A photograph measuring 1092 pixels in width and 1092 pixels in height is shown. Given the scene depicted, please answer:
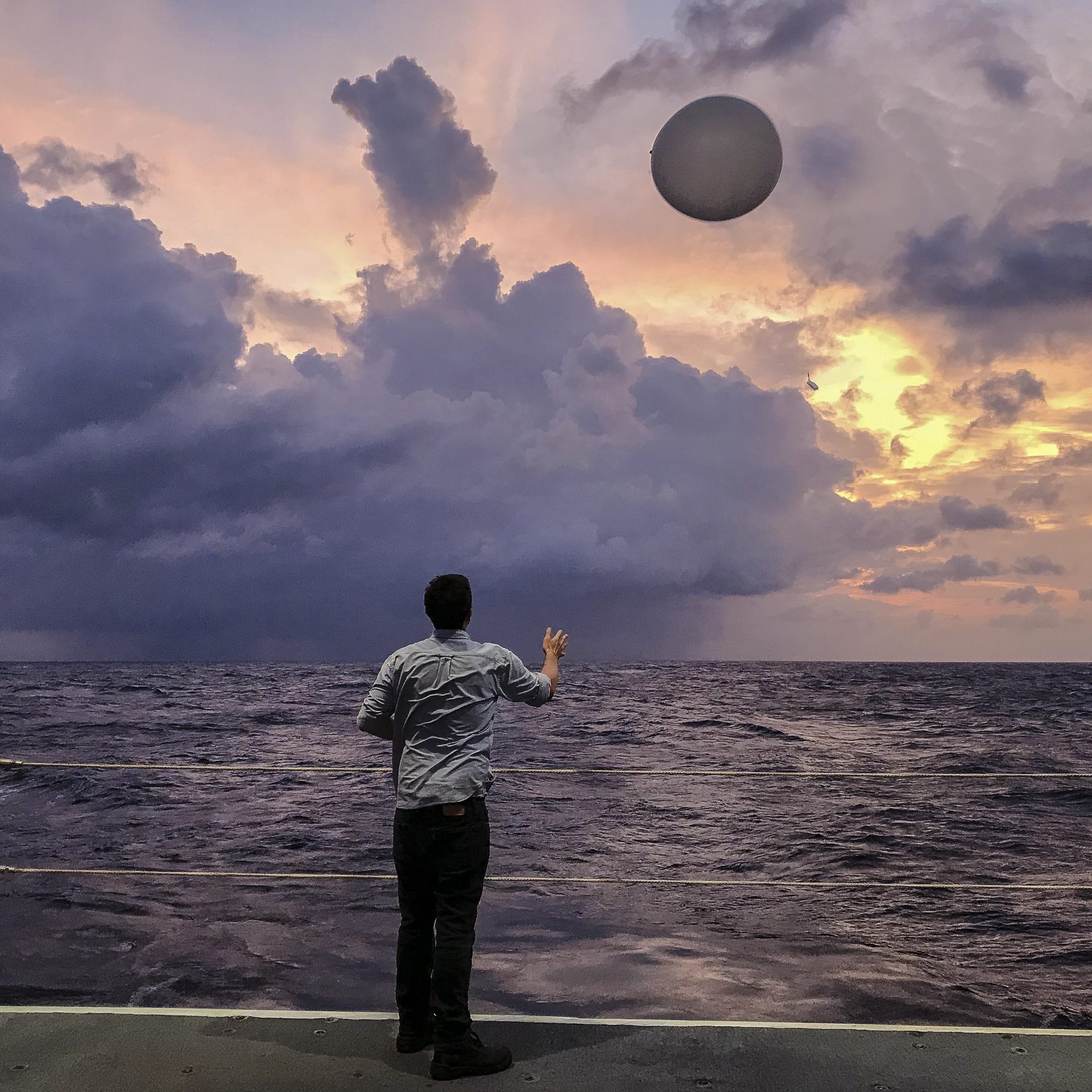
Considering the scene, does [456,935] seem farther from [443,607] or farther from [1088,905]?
[1088,905]

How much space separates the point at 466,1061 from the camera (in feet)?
10.3

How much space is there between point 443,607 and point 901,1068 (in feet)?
6.77

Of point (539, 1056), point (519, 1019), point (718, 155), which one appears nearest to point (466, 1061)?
point (539, 1056)

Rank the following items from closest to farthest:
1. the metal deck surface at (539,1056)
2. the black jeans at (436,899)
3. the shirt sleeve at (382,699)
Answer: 1. the metal deck surface at (539,1056)
2. the black jeans at (436,899)
3. the shirt sleeve at (382,699)

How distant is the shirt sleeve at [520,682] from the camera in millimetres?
3545

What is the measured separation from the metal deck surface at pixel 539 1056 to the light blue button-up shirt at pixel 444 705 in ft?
2.67

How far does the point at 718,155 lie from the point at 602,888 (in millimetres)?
6562

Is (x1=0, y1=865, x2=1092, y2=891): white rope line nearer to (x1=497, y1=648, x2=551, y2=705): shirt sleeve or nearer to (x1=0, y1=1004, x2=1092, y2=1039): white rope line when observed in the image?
(x1=0, y1=1004, x2=1092, y2=1039): white rope line

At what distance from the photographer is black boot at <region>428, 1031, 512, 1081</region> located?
10.2 feet

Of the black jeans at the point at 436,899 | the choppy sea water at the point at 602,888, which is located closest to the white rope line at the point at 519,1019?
the black jeans at the point at 436,899

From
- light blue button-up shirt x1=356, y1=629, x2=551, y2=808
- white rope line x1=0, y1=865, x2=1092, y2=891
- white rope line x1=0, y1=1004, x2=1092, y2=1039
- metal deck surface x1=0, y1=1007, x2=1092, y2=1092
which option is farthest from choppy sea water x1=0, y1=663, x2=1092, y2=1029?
light blue button-up shirt x1=356, y1=629, x2=551, y2=808

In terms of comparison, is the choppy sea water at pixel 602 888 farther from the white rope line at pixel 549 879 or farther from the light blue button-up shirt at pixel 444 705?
the light blue button-up shirt at pixel 444 705

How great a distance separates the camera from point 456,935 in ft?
11.1

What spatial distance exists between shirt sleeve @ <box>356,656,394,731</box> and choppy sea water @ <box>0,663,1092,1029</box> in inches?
114
